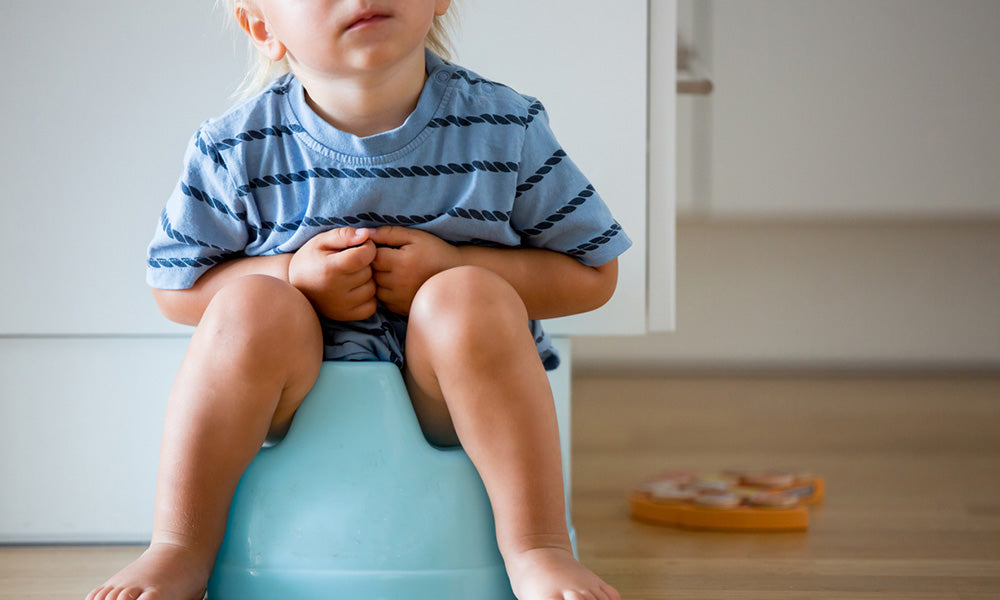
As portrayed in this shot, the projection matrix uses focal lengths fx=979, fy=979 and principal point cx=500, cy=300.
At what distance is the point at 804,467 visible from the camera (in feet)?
4.53

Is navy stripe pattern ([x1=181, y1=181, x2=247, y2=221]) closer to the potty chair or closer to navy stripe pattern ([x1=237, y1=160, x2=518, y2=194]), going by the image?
navy stripe pattern ([x1=237, y1=160, x2=518, y2=194])

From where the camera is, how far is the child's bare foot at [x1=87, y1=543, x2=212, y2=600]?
0.57 meters

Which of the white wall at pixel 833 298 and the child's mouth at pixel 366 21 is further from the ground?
the child's mouth at pixel 366 21

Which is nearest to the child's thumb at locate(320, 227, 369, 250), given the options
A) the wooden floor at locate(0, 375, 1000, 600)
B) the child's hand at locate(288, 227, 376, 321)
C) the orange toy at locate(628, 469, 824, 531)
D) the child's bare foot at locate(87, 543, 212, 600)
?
the child's hand at locate(288, 227, 376, 321)

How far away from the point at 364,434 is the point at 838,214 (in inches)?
50.1

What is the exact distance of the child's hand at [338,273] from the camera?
66cm

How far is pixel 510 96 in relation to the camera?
77 centimetres

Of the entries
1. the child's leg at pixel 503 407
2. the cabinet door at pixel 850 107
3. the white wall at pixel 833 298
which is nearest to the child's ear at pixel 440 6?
the child's leg at pixel 503 407

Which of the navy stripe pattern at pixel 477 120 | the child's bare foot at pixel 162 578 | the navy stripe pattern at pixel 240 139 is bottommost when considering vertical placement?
the child's bare foot at pixel 162 578

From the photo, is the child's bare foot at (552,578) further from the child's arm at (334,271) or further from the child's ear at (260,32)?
the child's ear at (260,32)

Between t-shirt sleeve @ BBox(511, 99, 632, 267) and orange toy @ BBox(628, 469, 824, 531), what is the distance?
36 cm

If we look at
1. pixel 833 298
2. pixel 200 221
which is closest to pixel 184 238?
pixel 200 221

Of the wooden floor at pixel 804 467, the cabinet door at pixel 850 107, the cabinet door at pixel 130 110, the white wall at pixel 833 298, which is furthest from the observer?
the white wall at pixel 833 298

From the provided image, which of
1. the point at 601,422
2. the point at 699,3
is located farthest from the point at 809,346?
the point at 699,3
